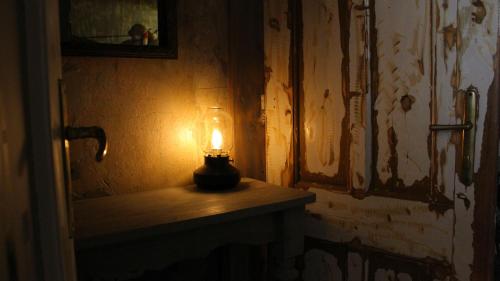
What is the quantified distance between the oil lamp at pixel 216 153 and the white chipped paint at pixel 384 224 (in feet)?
1.24

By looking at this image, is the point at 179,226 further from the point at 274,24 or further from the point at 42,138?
the point at 274,24

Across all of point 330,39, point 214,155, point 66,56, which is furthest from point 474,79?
point 66,56

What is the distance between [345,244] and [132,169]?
90 centimetres

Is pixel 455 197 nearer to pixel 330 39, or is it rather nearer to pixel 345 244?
pixel 345 244

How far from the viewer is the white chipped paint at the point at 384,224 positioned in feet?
4.87

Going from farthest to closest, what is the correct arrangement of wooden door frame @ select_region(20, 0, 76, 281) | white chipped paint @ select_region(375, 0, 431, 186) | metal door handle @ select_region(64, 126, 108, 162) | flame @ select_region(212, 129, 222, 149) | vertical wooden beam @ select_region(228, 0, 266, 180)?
1. vertical wooden beam @ select_region(228, 0, 266, 180)
2. flame @ select_region(212, 129, 222, 149)
3. white chipped paint @ select_region(375, 0, 431, 186)
4. metal door handle @ select_region(64, 126, 108, 162)
5. wooden door frame @ select_region(20, 0, 76, 281)

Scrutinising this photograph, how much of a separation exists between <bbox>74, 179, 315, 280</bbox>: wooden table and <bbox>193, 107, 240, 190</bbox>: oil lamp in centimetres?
4

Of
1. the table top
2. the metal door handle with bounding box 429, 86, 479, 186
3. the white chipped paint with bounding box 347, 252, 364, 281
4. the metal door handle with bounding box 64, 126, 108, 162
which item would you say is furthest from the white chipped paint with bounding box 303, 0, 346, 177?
the metal door handle with bounding box 64, 126, 108, 162

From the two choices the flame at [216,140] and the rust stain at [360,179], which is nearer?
the rust stain at [360,179]

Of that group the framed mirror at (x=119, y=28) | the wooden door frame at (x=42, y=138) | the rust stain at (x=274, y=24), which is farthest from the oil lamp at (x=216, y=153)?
the wooden door frame at (x=42, y=138)

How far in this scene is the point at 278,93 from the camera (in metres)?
1.90

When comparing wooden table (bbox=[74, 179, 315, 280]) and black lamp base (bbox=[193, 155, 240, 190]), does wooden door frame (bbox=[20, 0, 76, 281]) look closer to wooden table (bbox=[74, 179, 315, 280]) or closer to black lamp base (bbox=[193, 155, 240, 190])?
wooden table (bbox=[74, 179, 315, 280])

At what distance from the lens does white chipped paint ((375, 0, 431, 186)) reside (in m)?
1.48

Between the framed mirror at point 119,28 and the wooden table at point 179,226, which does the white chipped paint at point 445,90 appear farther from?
the framed mirror at point 119,28
